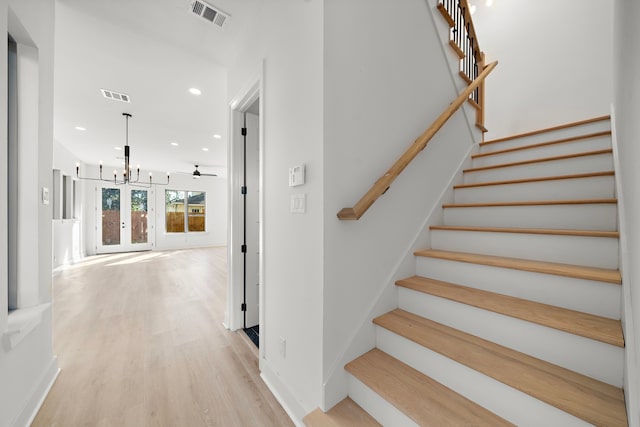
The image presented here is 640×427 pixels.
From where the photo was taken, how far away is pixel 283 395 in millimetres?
1612

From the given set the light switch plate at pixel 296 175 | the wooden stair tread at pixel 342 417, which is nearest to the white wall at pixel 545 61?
the light switch plate at pixel 296 175

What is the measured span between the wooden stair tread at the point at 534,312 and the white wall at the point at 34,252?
2.24 m

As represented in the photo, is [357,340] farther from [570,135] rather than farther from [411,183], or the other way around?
[570,135]

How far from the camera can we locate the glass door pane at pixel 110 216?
795 cm

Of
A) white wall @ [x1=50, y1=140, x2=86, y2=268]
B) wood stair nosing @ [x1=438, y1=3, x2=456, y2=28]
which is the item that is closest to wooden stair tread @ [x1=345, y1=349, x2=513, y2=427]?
wood stair nosing @ [x1=438, y1=3, x2=456, y2=28]

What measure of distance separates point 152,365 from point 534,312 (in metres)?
2.64

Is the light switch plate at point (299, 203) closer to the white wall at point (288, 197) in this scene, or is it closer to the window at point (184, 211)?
the white wall at point (288, 197)

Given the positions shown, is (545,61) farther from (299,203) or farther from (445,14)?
(299,203)

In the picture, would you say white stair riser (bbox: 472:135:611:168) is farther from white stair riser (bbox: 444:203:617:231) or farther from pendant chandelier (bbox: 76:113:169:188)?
pendant chandelier (bbox: 76:113:169:188)

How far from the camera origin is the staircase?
0.96 meters

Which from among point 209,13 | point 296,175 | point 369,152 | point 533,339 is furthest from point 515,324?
point 209,13

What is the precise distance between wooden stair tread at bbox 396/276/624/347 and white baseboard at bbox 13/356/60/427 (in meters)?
2.36

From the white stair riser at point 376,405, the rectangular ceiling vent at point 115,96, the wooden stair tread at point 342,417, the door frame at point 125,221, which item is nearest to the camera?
the white stair riser at point 376,405

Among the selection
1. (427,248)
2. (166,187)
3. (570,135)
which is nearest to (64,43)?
(427,248)
